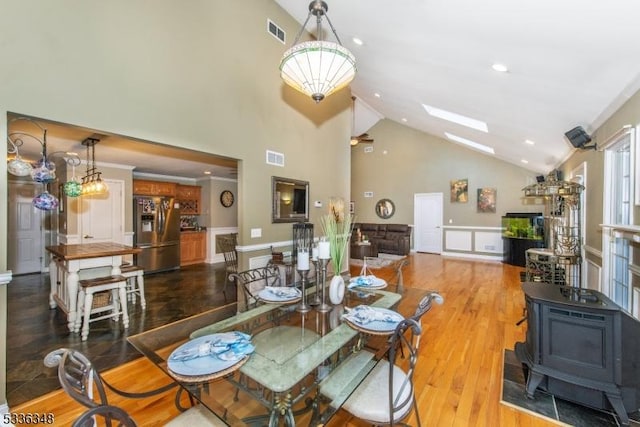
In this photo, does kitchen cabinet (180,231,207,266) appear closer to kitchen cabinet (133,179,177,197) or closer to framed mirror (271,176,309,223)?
kitchen cabinet (133,179,177,197)

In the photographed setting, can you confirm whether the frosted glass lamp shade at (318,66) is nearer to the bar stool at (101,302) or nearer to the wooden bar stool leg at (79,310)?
the bar stool at (101,302)

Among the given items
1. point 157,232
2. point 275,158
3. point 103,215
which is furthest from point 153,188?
point 275,158

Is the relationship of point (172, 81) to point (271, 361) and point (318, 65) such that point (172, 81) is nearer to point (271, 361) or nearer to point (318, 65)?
point (318, 65)

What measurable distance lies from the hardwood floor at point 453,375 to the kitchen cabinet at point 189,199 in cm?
539

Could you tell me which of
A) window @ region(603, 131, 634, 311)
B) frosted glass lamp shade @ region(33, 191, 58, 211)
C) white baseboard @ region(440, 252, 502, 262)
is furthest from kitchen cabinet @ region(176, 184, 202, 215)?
window @ region(603, 131, 634, 311)

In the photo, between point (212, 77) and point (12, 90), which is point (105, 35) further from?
point (212, 77)

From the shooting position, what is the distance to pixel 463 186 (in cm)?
811

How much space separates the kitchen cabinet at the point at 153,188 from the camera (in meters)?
6.04

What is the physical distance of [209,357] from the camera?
1.30m

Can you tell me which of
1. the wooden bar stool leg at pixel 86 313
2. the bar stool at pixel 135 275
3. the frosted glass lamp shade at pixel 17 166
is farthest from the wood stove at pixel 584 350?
the bar stool at pixel 135 275

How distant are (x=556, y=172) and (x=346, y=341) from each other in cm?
568

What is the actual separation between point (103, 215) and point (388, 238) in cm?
750

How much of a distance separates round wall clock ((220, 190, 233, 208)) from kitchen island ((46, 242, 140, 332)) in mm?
4101

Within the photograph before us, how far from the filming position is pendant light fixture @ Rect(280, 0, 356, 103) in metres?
2.02
